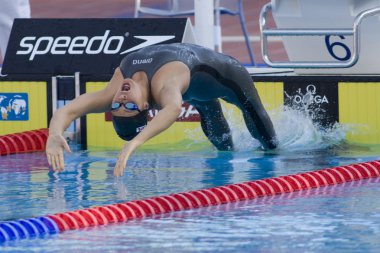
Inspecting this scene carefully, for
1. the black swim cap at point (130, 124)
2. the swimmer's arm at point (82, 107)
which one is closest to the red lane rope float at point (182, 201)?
the black swim cap at point (130, 124)

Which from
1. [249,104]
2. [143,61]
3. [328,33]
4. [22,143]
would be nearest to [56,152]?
[143,61]

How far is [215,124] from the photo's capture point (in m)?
8.52

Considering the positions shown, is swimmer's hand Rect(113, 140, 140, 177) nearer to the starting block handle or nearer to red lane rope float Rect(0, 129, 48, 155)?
the starting block handle

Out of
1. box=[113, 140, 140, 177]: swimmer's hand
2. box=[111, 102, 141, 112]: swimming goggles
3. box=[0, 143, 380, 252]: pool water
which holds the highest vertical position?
box=[111, 102, 141, 112]: swimming goggles

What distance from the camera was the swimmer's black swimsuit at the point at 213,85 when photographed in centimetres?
773

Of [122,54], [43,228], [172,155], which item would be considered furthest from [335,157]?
Answer: [43,228]

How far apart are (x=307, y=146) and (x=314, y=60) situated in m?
0.81

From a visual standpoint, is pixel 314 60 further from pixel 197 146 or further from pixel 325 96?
pixel 197 146

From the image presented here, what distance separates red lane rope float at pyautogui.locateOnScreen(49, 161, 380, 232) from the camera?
5787mm

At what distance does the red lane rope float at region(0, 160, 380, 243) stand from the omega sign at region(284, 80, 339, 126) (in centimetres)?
157

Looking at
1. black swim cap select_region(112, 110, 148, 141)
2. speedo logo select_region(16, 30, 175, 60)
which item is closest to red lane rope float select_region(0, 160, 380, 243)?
black swim cap select_region(112, 110, 148, 141)

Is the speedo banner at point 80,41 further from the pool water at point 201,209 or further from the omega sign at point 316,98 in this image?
the omega sign at point 316,98

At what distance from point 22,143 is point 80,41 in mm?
939

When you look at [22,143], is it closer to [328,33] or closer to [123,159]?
[328,33]
